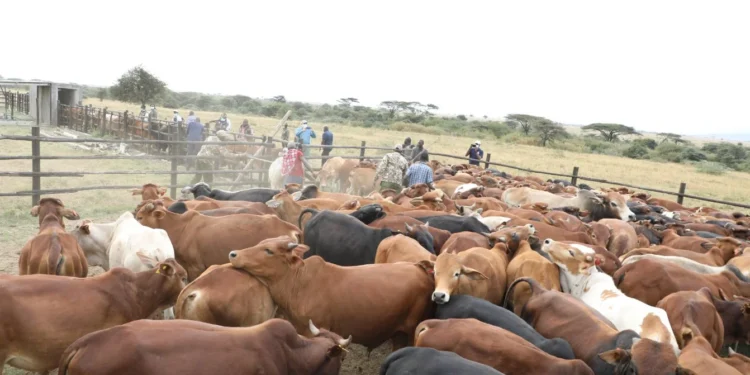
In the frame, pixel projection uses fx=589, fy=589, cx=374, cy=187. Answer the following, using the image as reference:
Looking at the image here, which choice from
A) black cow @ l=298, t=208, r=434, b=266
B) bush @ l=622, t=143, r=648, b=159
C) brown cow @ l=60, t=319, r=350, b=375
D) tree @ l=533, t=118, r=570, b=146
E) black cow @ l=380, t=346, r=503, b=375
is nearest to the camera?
brown cow @ l=60, t=319, r=350, b=375

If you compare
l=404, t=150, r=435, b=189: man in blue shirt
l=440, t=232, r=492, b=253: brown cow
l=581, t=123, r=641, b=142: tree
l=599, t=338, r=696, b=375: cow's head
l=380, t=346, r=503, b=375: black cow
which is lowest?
l=599, t=338, r=696, b=375: cow's head

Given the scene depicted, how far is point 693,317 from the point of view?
206 inches

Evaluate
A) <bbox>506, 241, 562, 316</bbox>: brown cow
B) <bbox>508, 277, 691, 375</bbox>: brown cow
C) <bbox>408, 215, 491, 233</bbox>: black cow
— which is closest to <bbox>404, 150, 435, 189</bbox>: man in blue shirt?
<bbox>408, 215, 491, 233</bbox>: black cow

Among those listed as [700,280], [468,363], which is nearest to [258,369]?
[468,363]

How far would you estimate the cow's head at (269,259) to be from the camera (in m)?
4.89

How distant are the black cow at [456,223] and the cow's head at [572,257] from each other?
1.66 m

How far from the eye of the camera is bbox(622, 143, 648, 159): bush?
51.4m

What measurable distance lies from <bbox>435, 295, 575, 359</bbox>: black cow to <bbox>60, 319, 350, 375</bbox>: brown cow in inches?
47.6

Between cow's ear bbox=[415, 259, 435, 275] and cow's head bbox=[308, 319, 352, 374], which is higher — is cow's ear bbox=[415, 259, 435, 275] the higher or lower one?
the higher one

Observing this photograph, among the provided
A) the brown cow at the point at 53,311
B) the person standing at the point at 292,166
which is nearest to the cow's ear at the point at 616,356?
the brown cow at the point at 53,311

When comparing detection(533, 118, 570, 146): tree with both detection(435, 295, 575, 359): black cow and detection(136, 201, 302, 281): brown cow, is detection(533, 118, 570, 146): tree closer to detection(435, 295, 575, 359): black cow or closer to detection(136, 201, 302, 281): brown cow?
detection(136, 201, 302, 281): brown cow

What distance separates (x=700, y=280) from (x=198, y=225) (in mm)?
5469

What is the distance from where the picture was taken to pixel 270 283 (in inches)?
196

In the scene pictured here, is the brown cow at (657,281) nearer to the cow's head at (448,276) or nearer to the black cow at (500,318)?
the cow's head at (448,276)
